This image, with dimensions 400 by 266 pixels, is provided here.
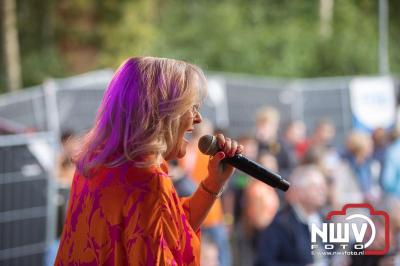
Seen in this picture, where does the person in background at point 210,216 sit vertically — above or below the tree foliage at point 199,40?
below

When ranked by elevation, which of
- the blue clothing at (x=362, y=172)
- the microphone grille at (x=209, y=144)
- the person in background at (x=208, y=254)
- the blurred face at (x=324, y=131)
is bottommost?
the person in background at (x=208, y=254)

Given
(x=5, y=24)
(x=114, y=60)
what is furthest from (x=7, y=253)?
(x=114, y=60)

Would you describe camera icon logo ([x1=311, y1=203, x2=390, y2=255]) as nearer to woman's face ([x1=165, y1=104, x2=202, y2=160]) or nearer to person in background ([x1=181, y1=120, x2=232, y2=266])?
woman's face ([x1=165, y1=104, x2=202, y2=160])

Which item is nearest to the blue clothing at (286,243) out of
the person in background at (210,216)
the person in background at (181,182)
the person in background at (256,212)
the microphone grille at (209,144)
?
the person in background at (256,212)

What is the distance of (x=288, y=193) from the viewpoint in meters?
4.12

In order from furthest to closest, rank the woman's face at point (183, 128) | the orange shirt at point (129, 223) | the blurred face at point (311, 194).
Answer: the blurred face at point (311, 194) → the woman's face at point (183, 128) → the orange shirt at point (129, 223)

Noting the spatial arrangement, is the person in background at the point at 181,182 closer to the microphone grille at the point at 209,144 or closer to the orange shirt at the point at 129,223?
the microphone grille at the point at 209,144

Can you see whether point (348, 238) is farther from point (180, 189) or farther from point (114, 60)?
point (114, 60)

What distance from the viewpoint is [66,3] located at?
24.4 metres

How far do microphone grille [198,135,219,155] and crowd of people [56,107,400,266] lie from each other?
287mm

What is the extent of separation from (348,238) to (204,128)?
2929mm

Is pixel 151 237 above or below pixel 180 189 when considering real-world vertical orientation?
above

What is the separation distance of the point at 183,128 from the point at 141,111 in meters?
0.14

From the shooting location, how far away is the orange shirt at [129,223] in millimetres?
1736
